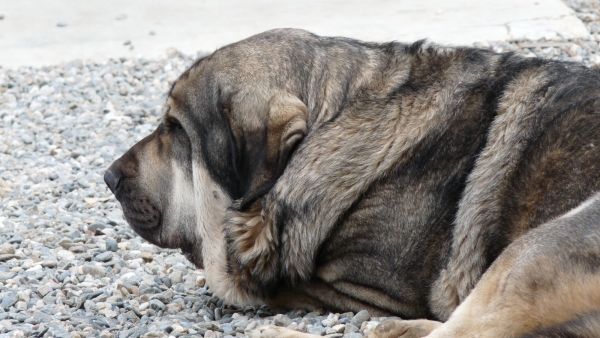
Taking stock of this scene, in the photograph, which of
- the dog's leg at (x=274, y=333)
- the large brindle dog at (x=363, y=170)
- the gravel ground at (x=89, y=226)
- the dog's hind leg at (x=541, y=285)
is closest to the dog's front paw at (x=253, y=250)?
the large brindle dog at (x=363, y=170)

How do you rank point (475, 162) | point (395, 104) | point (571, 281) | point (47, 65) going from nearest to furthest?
point (571, 281) < point (475, 162) < point (395, 104) < point (47, 65)

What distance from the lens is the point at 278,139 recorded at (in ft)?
12.7

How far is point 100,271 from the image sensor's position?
4.90m

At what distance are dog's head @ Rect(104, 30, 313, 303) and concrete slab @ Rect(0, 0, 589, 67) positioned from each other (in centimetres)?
599

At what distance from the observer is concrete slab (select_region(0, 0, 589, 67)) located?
1022 cm

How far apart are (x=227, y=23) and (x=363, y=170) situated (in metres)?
7.95

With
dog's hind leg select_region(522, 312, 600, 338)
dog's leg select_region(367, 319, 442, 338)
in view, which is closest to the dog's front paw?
dog's leg select_region(367, 319, 442, 338)

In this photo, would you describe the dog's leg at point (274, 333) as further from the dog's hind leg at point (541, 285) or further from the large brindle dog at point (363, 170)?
the dog's hind leg at point (541, 285)

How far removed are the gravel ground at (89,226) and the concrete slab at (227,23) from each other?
46 cm

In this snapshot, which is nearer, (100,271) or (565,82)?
(565,82)

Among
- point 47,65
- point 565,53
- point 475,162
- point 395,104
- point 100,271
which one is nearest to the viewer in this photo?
point 475,162

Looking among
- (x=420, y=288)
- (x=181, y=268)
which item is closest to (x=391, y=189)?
(x=420, y=288)

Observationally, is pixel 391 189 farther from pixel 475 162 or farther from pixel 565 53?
pixel 565 53

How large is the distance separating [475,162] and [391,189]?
380mm
